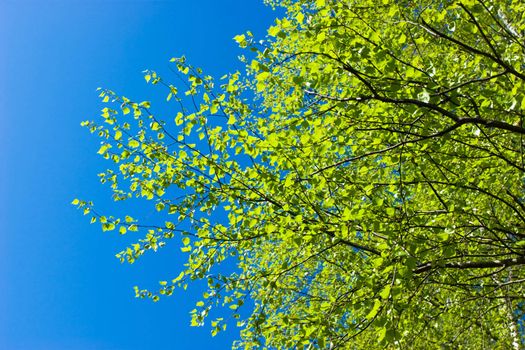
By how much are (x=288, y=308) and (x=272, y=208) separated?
18.7 ft

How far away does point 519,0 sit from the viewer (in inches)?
324

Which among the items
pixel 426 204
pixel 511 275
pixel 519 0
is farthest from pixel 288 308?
pixel 519 0

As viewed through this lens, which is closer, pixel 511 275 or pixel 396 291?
pixel 396 291

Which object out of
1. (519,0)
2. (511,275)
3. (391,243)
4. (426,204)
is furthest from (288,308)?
(519,0)

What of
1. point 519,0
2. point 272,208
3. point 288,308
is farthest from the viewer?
point 288,308

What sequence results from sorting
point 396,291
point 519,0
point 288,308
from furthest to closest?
point 288,308 < point 519,0 < point 396,291

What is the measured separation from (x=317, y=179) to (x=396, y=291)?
74.0 inches

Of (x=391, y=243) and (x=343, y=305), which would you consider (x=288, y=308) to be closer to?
(x=343, y=305)

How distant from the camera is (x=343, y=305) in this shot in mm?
5273

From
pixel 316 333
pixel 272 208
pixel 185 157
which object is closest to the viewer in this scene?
pixel 316 333

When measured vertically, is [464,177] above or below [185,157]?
below

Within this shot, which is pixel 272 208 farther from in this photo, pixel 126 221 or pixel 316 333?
pixel 126 221

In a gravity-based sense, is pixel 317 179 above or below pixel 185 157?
below

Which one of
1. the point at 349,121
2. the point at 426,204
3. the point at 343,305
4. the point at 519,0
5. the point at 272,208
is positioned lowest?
the point at 343,305
